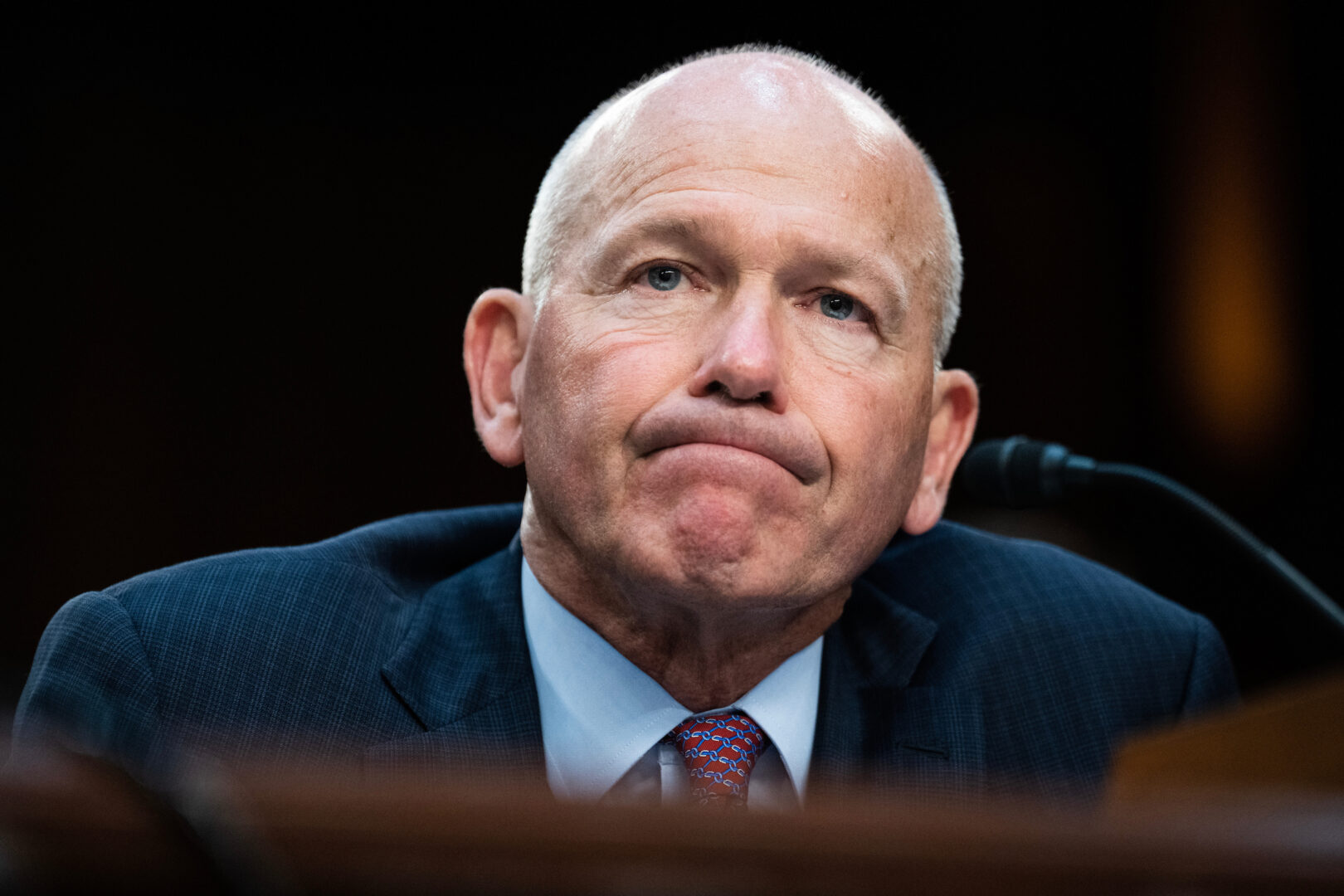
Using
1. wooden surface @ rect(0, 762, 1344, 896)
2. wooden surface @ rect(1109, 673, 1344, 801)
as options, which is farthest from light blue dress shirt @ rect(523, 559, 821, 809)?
wooden surface @ rect(0, 762, 1344, 896)

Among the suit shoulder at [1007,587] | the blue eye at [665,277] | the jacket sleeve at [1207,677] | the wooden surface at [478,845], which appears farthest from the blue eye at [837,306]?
the wooden surface at [478,845]

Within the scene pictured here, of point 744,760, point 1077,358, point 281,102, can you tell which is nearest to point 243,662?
point 744,760

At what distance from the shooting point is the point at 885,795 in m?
0.54

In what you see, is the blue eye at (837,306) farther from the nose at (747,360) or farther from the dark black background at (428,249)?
the dark black background at (428,249)

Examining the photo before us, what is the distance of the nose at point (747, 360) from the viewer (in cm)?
128

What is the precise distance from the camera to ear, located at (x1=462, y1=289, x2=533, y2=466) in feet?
5.10

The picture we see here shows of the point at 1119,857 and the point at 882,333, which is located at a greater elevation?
the point at 882,333

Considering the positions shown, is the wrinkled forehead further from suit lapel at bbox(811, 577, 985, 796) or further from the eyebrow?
suit lapel at bbox(811, 577, 985, 796)

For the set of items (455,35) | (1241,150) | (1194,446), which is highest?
(455,35)

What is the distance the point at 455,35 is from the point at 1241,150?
2412 millimetres

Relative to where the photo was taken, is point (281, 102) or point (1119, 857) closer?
point (1119, 857)

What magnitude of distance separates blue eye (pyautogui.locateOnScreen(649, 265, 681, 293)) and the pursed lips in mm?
169

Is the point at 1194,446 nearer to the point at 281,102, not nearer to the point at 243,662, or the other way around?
the point at 281,102

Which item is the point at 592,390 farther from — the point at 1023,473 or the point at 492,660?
the point at 1023,473
